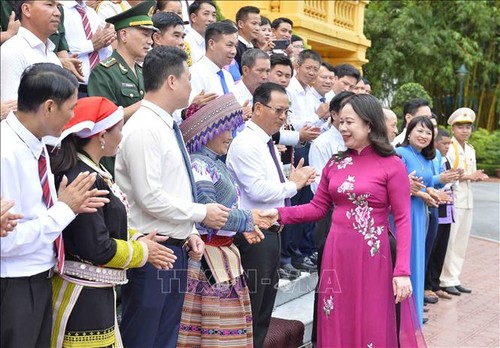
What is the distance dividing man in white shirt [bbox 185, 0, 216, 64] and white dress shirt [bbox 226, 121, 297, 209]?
2467mm

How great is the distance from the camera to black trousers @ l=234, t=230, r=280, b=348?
4895 millimetres

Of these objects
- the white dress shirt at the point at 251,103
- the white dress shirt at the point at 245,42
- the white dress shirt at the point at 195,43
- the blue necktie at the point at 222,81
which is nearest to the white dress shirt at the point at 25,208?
the blue necktie at the point at 222,81

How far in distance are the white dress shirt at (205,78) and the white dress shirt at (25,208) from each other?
9.45 feet

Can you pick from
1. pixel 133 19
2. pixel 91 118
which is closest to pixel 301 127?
pixel 133 19

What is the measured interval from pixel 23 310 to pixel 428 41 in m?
21.1

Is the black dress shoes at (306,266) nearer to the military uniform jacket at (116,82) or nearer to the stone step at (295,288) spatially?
the stone step at (295,288)

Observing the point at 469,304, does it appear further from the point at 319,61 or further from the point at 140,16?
the point at 140,16

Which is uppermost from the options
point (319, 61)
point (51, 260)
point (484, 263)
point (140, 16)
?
point (140, 16)

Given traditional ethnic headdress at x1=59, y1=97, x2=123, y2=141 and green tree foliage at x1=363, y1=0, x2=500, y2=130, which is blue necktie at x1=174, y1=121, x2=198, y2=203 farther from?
green tree foliage at x1=363, y1=0, x2=500, y2=130

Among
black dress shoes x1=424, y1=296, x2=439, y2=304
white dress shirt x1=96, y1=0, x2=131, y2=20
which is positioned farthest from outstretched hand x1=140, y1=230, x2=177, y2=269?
black dress shoes x1=424, y1=296, x2=439, y2=304

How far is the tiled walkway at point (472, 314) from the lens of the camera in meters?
6.91

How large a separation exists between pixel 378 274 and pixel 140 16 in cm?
236

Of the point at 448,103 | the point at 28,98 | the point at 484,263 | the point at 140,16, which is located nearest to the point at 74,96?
the point at 28,98

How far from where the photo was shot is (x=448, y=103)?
2642cm
